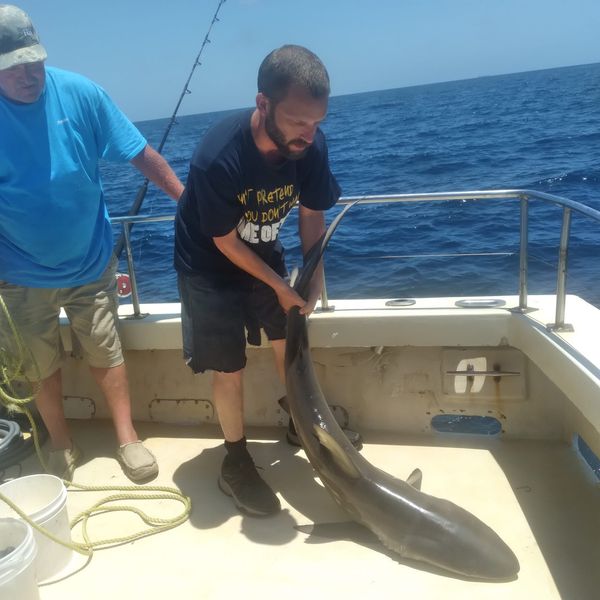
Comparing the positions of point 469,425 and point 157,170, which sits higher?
point 157,170

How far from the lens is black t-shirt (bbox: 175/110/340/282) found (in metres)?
2.56

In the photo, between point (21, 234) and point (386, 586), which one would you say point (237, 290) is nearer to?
point (21, 234)

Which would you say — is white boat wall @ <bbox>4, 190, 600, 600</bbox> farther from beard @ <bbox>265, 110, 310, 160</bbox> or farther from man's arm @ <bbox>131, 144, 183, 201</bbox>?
beard @ <bbox>265, 110, 310, 160</bbox>

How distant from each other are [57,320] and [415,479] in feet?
6.48

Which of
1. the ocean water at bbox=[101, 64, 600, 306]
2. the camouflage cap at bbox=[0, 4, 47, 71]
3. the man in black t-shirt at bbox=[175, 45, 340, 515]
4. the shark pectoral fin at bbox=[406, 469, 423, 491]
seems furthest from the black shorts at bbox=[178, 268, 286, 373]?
the camouflage cap at bbox=[0, 4, 47, 71]

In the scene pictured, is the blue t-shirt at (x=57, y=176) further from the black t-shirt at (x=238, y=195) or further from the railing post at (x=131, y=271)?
the black t-shirt at (x=238, y=195)

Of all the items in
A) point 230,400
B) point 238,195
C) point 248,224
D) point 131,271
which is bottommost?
point 230,400

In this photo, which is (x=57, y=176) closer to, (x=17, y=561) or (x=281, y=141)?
(x=281, y=141)

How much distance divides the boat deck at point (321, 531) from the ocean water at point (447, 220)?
1.06 metres

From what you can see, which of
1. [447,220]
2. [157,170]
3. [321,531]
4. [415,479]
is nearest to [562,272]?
[415,479]

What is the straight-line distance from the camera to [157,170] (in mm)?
3232

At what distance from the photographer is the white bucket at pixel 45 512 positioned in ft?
8.53

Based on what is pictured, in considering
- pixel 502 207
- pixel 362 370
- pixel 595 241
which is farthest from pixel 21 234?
pixel 502 207

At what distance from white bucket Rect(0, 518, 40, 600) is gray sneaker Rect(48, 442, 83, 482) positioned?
103cm
